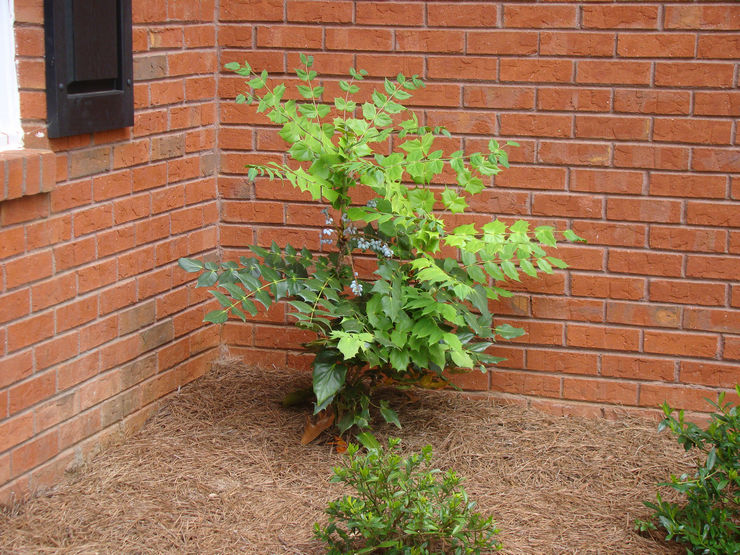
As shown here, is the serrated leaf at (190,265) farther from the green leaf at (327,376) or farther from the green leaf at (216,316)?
the green leaf at (327,376)

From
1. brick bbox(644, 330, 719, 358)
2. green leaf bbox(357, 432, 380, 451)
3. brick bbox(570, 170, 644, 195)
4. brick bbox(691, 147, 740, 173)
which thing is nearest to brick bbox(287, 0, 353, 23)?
brick bbox(570, 170, 644, 195)

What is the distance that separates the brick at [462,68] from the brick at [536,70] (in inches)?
2.2

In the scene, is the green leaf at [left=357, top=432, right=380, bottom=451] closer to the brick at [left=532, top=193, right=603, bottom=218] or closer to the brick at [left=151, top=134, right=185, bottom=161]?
the brick at [left=532, top=193, right=603, bottom=218]

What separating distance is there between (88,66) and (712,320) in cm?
268

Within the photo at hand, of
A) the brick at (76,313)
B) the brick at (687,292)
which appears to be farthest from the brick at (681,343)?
the brick at (76,313)

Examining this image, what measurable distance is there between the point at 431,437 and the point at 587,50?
172cm

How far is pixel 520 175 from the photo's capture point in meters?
3.93

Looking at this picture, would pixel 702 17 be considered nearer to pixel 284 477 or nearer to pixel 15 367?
pixel 284 477

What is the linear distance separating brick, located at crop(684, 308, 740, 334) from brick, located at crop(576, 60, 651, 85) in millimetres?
984

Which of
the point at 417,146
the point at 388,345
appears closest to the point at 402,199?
the point at 417,146

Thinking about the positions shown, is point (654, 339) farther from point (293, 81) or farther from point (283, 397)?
point (293, 81)

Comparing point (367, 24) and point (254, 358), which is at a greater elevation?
point (367, 24)

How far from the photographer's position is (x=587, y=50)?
3.78m

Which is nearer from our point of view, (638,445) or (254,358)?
(638,445)
